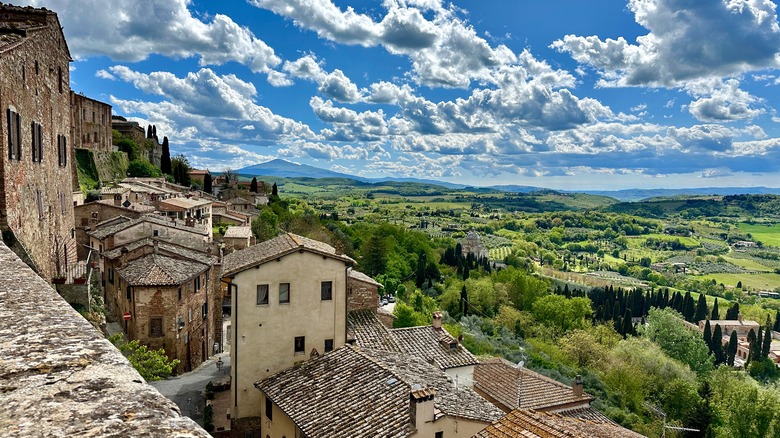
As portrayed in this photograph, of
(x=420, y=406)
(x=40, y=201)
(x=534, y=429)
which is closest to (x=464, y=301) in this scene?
(x=420, y=406)

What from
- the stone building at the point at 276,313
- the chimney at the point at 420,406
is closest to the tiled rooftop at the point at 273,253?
the stone building at the point at 276,313

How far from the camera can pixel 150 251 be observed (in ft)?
108

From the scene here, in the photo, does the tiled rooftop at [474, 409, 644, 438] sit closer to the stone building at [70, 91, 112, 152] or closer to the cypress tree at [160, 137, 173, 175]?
the stone building at [70, 91, 112, 152]

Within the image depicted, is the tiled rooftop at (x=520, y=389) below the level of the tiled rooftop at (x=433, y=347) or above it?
below

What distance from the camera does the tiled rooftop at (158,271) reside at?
95.7 ft

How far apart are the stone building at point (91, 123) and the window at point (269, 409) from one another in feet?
179

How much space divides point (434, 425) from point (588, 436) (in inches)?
171

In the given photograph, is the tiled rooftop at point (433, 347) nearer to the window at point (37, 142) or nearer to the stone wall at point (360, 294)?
the stone wall at point (360, 294)

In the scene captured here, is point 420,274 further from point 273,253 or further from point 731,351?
point 273,253

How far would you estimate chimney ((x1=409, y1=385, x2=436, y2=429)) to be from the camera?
14805 mm

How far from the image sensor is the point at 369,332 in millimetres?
26219

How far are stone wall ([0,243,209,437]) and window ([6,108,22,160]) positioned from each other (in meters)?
10.6

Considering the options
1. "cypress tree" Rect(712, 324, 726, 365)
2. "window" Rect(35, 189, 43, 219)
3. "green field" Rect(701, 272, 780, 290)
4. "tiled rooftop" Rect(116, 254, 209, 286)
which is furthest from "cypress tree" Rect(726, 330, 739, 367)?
"window" Rect(35, 189, 43, 219)

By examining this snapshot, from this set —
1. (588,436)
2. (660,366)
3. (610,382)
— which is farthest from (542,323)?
(588,436)
